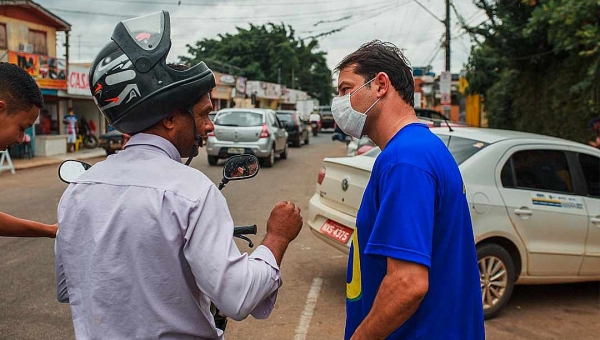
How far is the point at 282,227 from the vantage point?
1.77 meters

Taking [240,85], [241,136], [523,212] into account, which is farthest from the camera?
[240,85]

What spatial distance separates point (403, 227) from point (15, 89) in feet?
5.89

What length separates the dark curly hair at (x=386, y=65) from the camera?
6.61 ft

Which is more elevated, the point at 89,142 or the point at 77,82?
the point at 77,82

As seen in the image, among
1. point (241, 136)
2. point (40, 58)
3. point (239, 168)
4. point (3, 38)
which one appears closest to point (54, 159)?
point (40, 58)

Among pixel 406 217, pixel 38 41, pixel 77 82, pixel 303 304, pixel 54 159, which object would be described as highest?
pixel 38 41

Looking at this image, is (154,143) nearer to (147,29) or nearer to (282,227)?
(147,29)

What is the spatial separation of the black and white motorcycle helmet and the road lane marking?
3.23 metres

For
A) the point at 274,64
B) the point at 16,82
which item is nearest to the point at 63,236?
the point at 16,82

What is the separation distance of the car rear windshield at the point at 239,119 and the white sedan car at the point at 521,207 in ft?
37.6

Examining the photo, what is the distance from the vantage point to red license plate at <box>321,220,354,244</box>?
539 centimetres

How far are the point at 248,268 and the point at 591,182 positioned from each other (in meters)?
4.88

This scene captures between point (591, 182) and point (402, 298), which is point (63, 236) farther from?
point (591, 182)

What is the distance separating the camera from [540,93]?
17453 mm
